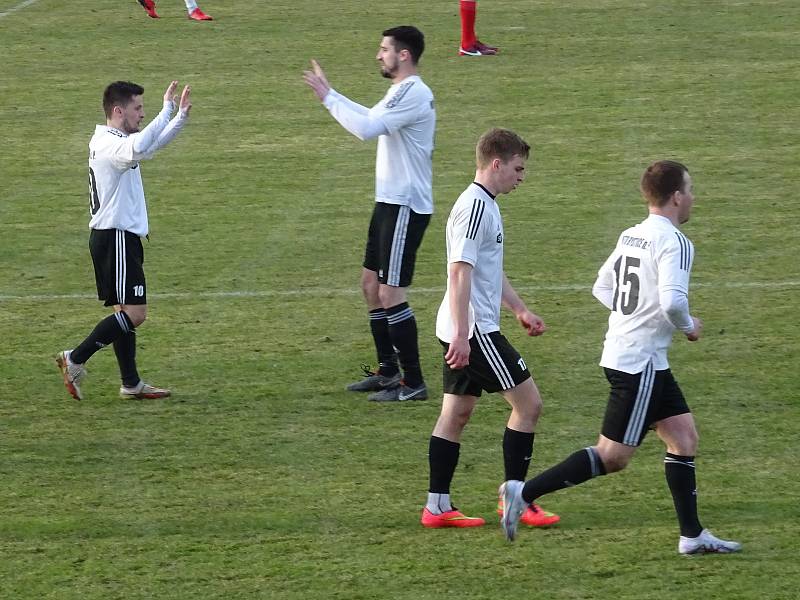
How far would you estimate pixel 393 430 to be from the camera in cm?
829

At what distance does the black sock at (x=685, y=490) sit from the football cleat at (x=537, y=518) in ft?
2.27

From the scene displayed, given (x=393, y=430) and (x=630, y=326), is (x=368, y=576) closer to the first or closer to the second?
(x=630, y=326)

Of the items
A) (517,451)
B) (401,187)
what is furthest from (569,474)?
(401,187)

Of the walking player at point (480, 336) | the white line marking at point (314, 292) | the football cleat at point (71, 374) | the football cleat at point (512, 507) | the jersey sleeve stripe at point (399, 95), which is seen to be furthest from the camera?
the white line marking at point (314, 292)

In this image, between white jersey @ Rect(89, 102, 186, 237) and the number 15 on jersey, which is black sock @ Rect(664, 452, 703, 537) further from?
white jersey @ Rect(89, 102, 186, 237)

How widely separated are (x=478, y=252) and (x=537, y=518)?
127 centimetres

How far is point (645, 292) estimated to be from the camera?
625 cm

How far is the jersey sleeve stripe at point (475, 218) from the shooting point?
6.59 meters

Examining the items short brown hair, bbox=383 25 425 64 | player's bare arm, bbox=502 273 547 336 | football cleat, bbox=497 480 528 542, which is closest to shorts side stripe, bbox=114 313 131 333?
short brown hair, bbox=383 25 425 64

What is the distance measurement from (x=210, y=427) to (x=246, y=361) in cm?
134

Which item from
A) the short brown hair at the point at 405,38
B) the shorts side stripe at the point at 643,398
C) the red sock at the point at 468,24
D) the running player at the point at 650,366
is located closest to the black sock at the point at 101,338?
the short brown hair at the point at 405,38

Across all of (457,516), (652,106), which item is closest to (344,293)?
(457,516)

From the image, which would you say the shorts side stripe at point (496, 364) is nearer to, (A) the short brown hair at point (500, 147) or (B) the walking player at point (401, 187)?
(A) the short brown hair at point (500, 147)

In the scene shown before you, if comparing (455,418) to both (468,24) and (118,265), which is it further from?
(468,24)
